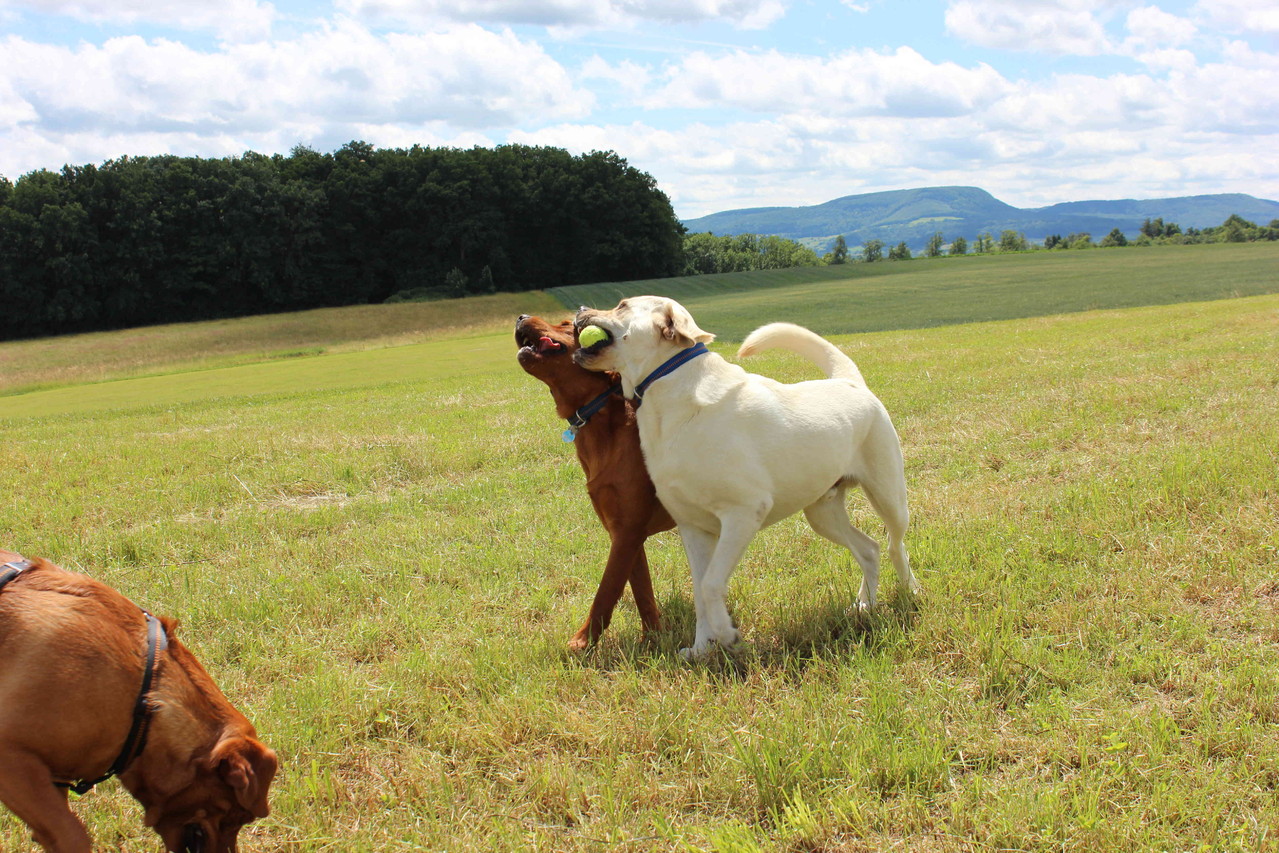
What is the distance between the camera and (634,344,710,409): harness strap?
13.8ft

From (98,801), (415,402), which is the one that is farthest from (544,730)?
(415,402)

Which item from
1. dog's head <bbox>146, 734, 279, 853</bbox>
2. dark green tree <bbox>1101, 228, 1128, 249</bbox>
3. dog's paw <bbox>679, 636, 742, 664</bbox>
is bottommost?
dog's paw <bbox>679, 636, 742, 664</bbox>

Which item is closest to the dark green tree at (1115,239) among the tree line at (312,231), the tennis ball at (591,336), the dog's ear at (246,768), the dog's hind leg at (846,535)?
the tree line at (312,231)

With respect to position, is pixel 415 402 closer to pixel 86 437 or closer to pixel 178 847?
pixel 86 437

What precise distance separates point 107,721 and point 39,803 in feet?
0.82

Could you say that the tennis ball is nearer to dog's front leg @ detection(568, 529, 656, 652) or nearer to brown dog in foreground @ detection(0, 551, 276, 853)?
dog's front leg @ detection(568, 529, 656, 652)

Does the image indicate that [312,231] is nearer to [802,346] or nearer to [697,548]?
[802,346]

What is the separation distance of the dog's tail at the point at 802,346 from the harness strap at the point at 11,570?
336 cm

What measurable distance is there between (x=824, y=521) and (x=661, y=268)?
7257 centimetres

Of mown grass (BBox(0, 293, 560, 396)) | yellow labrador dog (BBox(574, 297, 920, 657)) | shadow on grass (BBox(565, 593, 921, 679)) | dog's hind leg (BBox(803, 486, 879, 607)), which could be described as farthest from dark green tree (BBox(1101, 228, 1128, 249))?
yellow labrador dog (BBox(574, 297, 920, 657))

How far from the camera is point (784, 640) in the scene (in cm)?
449

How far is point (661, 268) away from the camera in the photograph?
76000 mm

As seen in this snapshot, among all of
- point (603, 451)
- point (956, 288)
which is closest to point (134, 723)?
point (603, 451)

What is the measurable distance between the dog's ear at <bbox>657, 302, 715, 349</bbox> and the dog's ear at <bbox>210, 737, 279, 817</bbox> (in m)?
2.45
